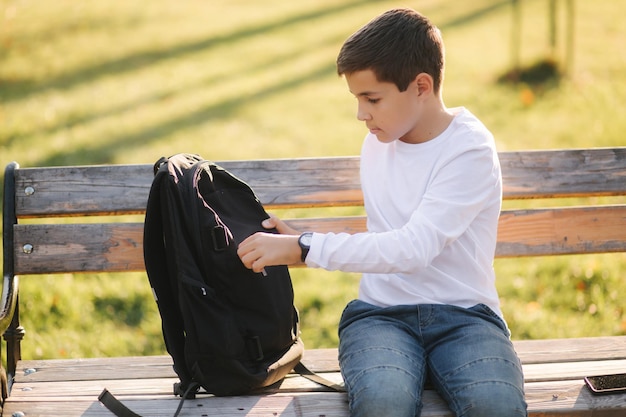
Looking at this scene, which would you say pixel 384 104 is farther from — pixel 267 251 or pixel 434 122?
pixel 267 251

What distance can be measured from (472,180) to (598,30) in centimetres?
907

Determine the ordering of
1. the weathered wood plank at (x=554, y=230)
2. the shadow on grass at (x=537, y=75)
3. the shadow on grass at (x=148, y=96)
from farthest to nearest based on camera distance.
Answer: the shadow on grass at (x=537, y=75)
the shadow on grass at (x=148, y=96)
the weathered wood plank at (x=554, y=230)

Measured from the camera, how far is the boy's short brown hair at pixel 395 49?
2.61 metres

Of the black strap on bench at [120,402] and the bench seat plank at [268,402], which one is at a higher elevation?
the black strap on bench at [120,402]

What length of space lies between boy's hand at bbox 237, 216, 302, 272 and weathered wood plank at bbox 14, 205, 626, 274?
0.75 m

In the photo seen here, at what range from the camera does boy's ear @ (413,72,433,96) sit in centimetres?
267

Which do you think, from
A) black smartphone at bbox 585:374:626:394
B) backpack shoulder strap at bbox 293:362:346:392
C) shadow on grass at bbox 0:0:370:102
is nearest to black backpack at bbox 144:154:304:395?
backpack shoulder strap at bbox 293:362:346:392

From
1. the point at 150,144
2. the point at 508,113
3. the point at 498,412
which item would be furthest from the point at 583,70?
the point at 498,412

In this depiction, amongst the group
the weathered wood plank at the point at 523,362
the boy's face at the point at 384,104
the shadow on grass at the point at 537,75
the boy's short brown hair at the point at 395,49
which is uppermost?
the boy's short brown hair at the point at 395,49

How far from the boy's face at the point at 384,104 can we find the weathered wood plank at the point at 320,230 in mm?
718

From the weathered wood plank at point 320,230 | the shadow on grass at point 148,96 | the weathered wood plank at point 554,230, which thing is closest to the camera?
the weathered wood plank at point 320,230

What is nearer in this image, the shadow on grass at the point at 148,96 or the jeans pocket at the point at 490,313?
the jeans pocket at the point at 490,313

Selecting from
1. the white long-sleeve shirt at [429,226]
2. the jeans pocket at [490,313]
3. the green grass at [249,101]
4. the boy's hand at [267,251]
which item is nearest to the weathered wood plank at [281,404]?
the jeans pocket at [490,313]

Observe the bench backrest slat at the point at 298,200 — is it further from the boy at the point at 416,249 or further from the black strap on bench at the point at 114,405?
the black strap on bench at the point at 114,405
